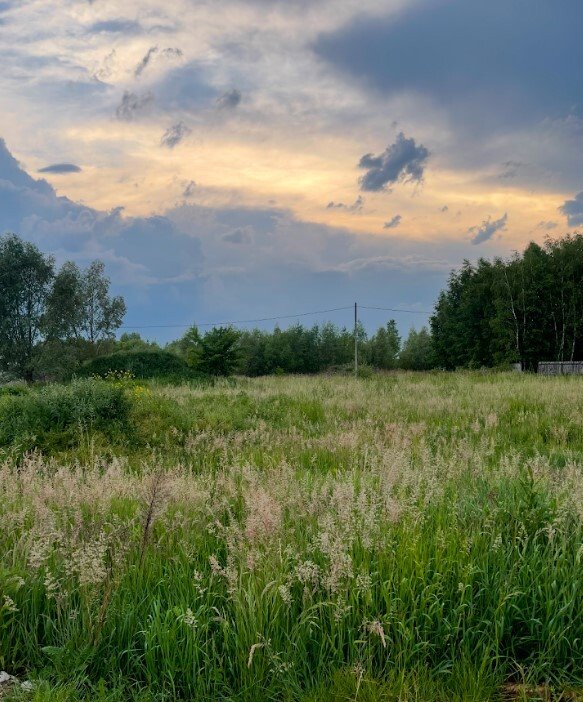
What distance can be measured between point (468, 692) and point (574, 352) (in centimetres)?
5944

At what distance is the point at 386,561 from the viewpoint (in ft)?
12.5

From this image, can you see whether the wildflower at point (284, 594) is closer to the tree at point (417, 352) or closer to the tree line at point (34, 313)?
the tree line at point (34, 313)

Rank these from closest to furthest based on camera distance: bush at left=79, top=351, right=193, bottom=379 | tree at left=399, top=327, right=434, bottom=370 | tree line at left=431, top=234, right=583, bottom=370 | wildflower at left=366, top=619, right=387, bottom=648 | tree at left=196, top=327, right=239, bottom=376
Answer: wildflower at left=366, top=619, right=387, bottom=648 → bush at left=79, top=351, right=193, bottom=379 → tree at left=196, top=327, right=239, bottom=376 → tree line at left=431, top=234, right=583, bottom=370 → tree at left=399, top=327, right=434, bottom=370

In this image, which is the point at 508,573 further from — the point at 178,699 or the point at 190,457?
the point at 190,457

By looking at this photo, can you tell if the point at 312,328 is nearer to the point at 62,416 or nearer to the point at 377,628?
the point at 62,416

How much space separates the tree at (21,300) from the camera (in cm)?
4216

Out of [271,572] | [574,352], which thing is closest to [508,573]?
[271,572]

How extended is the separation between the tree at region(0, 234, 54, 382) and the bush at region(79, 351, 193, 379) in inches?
207

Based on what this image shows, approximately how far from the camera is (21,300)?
1709 inches

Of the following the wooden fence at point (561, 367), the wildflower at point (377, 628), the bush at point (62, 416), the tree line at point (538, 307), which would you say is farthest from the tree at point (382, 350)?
the wildflower at point (377, 628)

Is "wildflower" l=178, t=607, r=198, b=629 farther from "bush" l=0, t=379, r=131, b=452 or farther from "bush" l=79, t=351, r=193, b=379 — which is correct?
"bush" l=79, t=351, r=193, b=379

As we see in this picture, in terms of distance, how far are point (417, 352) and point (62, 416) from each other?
82764 mm

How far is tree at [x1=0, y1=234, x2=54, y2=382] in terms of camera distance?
1660 inches

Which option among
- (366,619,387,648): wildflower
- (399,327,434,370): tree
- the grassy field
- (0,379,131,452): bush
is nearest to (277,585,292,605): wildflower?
the grassy field
